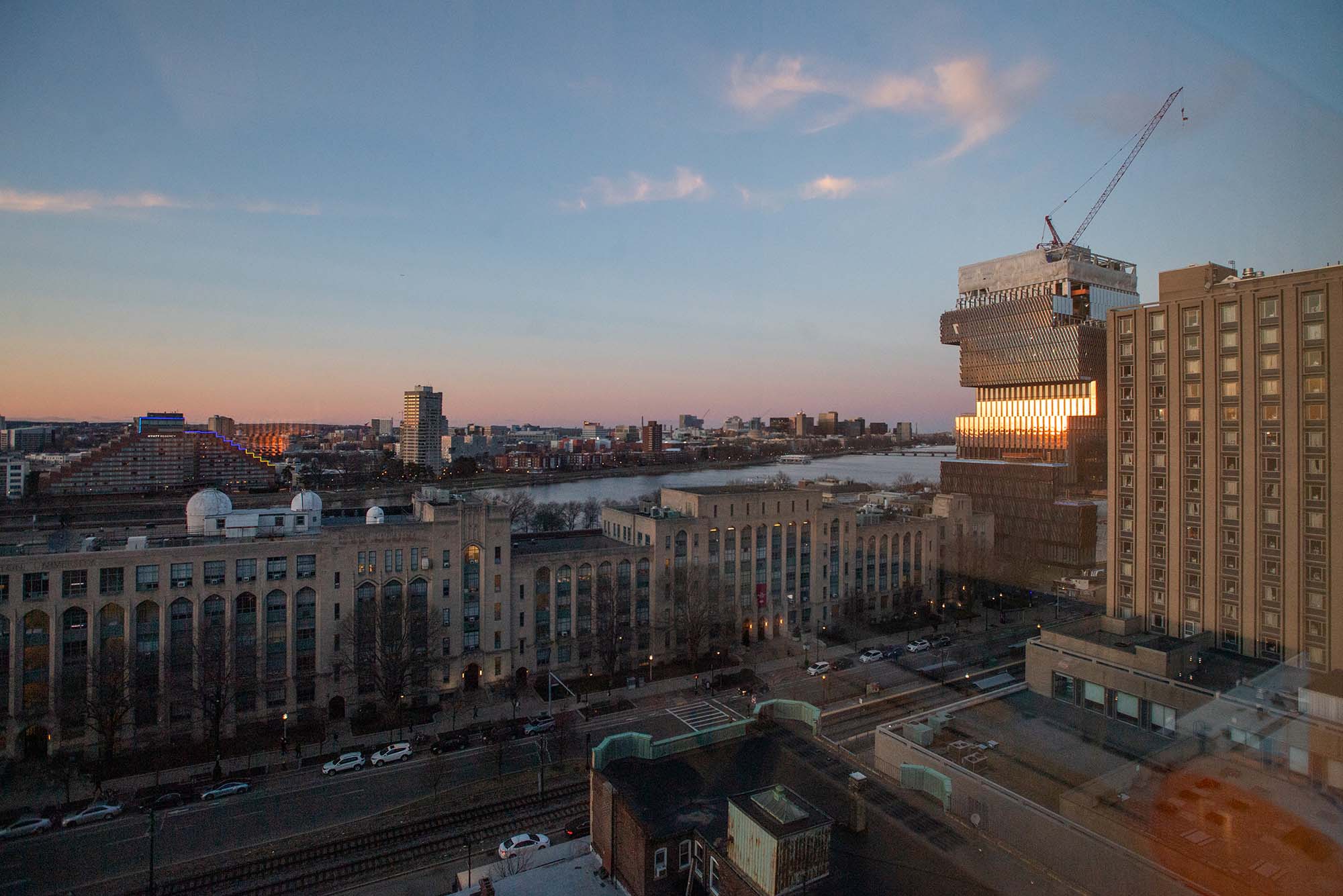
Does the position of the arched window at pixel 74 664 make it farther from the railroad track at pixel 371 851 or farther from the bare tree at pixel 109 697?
the railroad track at pixel 371 851

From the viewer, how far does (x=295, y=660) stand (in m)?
19.4

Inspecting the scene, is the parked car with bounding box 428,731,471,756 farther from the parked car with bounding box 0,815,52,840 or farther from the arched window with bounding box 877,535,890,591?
the arched window with bounding box 877,535,890,591

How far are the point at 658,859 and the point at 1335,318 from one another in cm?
1848

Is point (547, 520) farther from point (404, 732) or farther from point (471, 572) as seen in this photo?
point (404, 732)

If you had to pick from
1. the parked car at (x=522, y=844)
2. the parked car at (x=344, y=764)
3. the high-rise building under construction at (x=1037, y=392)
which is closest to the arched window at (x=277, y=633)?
the parked car at (x=344, y=764)

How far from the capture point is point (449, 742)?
17516 millimetres

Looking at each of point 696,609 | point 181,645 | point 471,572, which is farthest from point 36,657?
point 696,609

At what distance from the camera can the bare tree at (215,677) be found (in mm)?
17250

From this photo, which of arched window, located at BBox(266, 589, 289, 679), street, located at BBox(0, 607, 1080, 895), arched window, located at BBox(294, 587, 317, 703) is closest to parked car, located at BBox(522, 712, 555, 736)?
street, located at BBox(0, 607, 1080, 895)

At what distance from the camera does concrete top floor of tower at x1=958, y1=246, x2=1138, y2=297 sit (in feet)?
146

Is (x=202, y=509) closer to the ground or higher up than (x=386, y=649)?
higher up

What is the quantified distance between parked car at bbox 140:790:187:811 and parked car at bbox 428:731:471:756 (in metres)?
5.15

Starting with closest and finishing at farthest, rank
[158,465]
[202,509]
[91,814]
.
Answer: [91,814], [202,509], [158,465]

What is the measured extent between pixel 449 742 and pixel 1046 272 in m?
45.0
